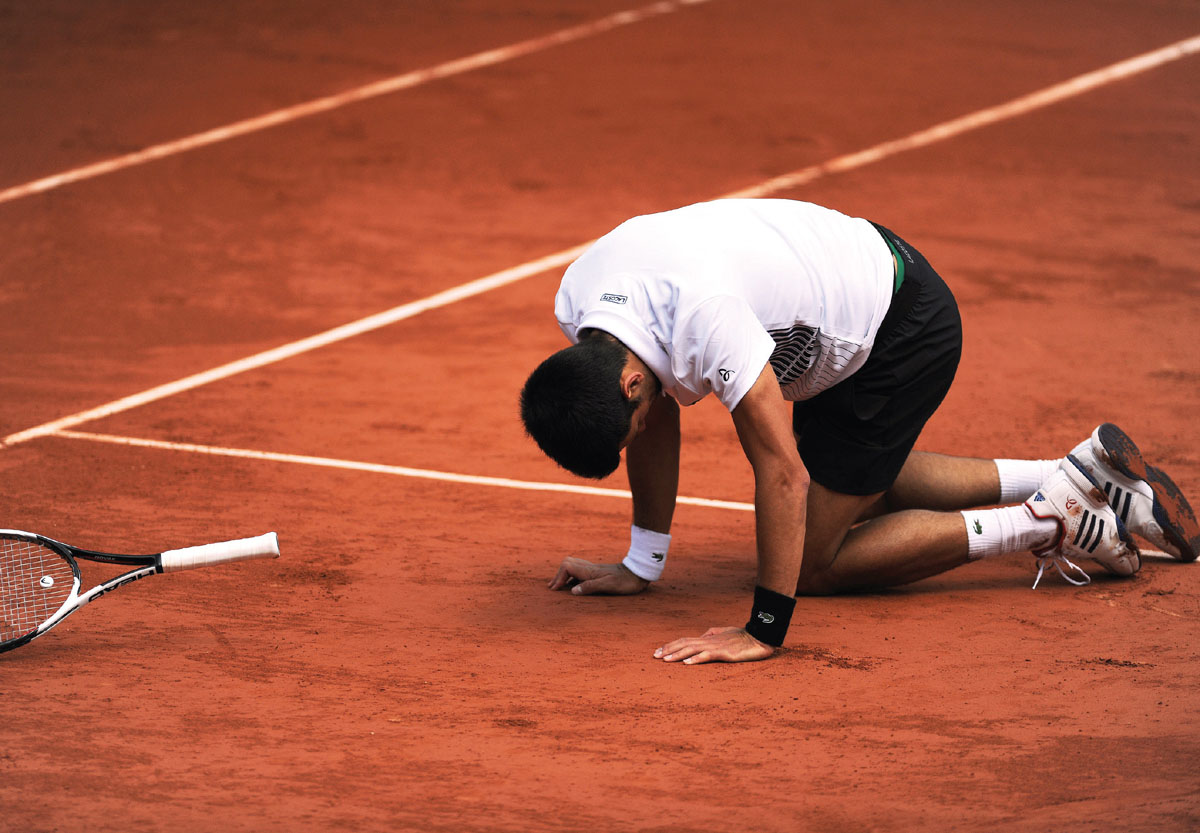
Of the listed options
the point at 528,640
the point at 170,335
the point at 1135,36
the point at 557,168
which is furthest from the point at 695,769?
the point at 1135,36

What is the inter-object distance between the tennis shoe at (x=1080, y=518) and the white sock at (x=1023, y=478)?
0.72 feet

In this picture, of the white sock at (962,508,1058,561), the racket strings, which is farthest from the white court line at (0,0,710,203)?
the white sock at (962,508,1058,561)

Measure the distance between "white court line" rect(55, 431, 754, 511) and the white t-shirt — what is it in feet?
4.06

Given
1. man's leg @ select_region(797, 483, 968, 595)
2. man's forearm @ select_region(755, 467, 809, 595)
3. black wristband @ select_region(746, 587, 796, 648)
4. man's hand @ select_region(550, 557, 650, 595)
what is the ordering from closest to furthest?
1. man's forearm @ select_region(755, 467, 809, 595)
2. black wristband @ select_region(746, 587, 796, 648)
3. man's leg @ select_region(797, 483, 968, 595)
4. man's hand @ select_region(550, 557, 650, 595)

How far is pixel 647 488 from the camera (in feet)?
13.2

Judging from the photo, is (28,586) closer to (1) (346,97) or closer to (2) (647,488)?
(2) (647,488)

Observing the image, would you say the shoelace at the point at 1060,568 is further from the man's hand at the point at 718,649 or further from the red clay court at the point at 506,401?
the man's hand at the point at 718,649

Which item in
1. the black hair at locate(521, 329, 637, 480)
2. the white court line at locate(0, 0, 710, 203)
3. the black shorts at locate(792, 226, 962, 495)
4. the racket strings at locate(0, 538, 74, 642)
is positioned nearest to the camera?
the black hair at locate(521, 329, 637, 480)

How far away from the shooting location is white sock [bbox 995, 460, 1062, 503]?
4.38 m

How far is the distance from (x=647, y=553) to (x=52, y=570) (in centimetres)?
178

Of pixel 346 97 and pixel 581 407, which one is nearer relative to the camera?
pixel 581 407

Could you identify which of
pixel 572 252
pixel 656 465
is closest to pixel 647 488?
pixel 656 465

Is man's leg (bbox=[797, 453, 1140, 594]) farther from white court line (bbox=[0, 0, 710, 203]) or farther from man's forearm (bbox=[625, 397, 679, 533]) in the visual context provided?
white court line (bbox=[0, 0, 710, 203])

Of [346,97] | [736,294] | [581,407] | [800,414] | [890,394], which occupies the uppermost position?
[346,97]
